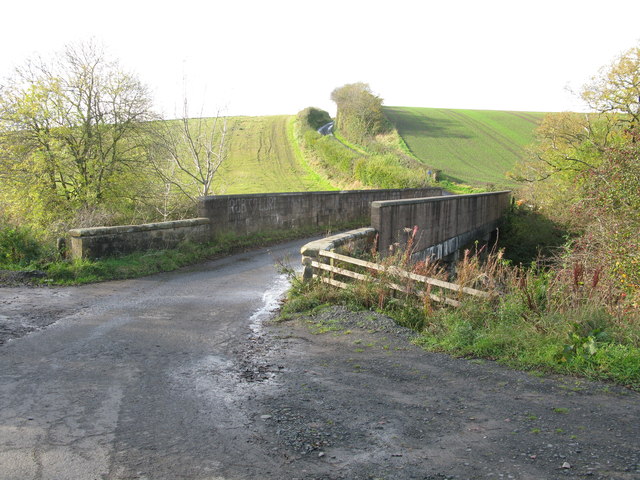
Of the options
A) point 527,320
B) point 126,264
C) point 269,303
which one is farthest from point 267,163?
point 527,320

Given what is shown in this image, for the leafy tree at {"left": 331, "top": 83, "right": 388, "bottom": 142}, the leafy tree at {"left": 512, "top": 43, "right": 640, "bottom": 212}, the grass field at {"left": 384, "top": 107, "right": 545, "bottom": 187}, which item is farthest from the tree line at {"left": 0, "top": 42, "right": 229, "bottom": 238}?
the leafy tree at {"left": 331, "top": 83, "right": 388, "bottom": 142}

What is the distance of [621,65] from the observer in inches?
1141

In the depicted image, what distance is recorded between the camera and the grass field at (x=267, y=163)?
41.0 metres

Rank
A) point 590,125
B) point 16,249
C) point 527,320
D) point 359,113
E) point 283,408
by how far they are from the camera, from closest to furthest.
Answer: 1. point 283,408
2. point 527,320
3. point 16,249
4. point 590,125
5. point 359,113

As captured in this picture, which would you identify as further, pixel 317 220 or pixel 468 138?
pixel 468 138

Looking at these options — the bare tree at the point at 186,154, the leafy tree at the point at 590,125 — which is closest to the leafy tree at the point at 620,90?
the leafy tree at the point at 590,125

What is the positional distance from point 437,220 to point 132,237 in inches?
388

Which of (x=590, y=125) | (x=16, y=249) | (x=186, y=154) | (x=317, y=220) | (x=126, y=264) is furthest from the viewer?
(x=590, y=125)

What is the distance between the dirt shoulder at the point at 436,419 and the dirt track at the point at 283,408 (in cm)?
2

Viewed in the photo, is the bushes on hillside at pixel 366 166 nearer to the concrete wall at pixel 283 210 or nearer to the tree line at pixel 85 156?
the concrete wall at pixel 283 210

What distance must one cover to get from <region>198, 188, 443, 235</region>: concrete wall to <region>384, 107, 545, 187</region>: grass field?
25.0 metres

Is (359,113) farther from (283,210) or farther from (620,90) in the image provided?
(283,210)

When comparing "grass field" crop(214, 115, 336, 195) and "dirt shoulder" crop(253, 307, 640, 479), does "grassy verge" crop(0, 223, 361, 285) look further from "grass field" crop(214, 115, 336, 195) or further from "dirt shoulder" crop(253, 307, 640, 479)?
"grass field" crop(214, 115, 336, 195)

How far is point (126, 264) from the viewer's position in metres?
11.1
